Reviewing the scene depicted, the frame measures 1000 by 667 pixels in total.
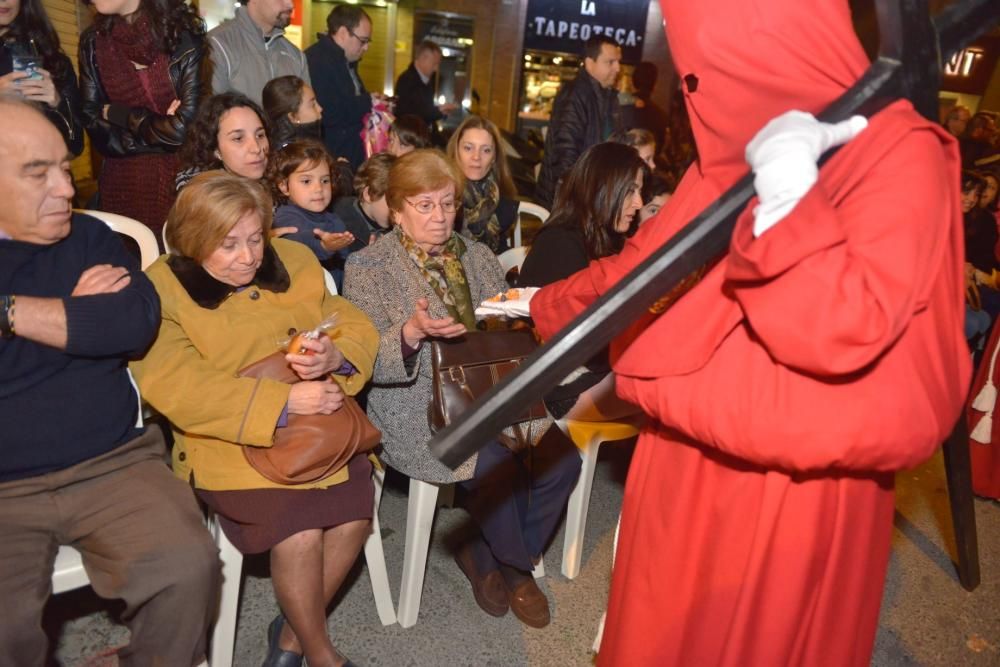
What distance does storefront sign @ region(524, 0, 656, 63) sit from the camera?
11.8 m

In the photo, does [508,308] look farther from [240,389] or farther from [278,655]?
[278,655]

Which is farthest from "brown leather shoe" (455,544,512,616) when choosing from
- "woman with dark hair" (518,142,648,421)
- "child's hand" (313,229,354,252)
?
"child's hand" (313,229,354,252)

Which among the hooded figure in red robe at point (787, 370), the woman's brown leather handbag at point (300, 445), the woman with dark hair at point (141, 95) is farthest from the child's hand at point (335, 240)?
the hooded figure in red robe at point (787, 370)

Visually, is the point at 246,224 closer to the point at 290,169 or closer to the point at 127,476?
the point at 127,476

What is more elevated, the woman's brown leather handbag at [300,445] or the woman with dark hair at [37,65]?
the woman with dark hair at [37,65]

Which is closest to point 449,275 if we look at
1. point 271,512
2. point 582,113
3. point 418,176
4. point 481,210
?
point 418,176

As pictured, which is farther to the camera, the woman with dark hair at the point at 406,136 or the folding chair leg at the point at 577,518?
the woman with dark hair at the point at 406,136

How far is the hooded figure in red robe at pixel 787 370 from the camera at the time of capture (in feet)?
3.48

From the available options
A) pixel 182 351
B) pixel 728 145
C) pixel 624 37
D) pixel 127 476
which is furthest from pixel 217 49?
pixel 624 37

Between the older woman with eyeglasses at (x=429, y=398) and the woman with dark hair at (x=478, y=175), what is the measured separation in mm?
1229

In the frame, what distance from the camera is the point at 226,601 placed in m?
2.05

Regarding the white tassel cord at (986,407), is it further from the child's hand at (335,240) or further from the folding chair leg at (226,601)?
the folding chair leg at (226,601)

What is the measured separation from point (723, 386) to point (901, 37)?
24.6 inches

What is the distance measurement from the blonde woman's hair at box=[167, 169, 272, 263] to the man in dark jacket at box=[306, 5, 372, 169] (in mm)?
2731
